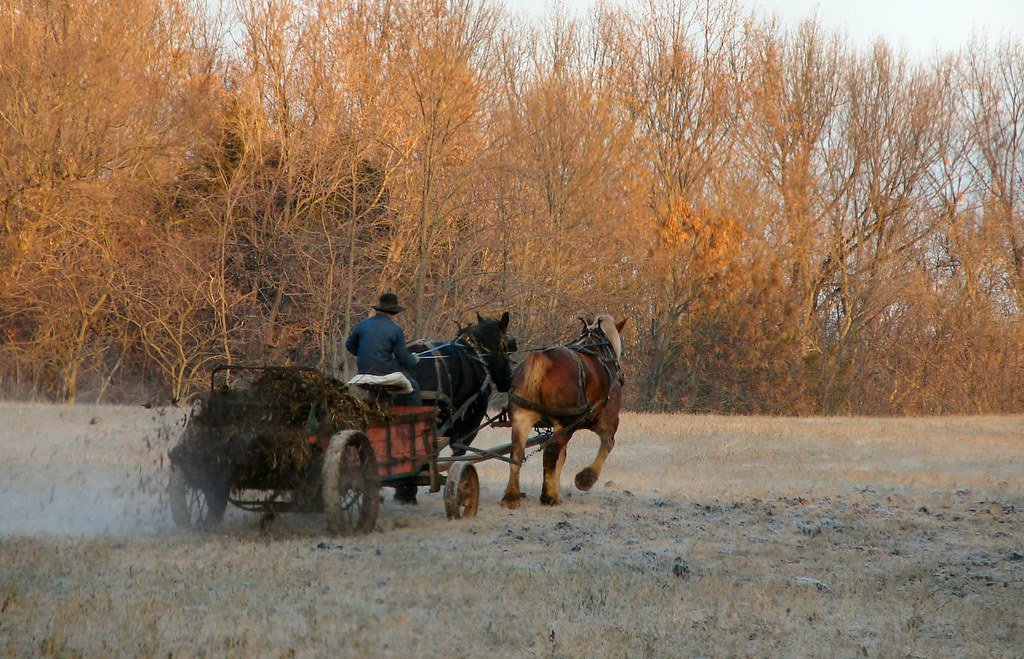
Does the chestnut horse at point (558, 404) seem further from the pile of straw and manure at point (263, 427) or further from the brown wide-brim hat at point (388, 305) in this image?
the pile of straw and manure at point (263, 427)

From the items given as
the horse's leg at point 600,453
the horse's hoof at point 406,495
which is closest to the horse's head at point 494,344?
the horse's leg at point 600,453

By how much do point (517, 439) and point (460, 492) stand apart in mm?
1152

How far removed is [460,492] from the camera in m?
9.85

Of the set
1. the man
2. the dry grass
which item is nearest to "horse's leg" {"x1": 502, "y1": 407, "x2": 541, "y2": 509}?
the dry grass

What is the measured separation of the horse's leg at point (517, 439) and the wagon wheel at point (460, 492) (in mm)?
784

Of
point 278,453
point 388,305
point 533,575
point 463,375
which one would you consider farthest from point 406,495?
point 533,575

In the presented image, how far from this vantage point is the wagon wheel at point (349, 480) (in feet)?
27.2

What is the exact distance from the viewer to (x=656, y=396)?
3397 centimetres

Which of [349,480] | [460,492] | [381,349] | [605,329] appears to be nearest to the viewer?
[349,480]

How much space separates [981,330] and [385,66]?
21574 millimetres

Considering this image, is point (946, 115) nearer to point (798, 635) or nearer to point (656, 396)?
point (656, 396)

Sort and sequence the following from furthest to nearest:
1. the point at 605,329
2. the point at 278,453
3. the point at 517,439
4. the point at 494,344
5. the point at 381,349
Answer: the point at 605,329 → the point at 494,344 → the point at 517,439 → the point at 381,349 → the point at 278,453

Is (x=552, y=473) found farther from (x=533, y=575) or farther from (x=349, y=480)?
(x=533, y=575)

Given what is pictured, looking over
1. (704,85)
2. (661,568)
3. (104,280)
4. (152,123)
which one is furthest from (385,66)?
(661,568)
